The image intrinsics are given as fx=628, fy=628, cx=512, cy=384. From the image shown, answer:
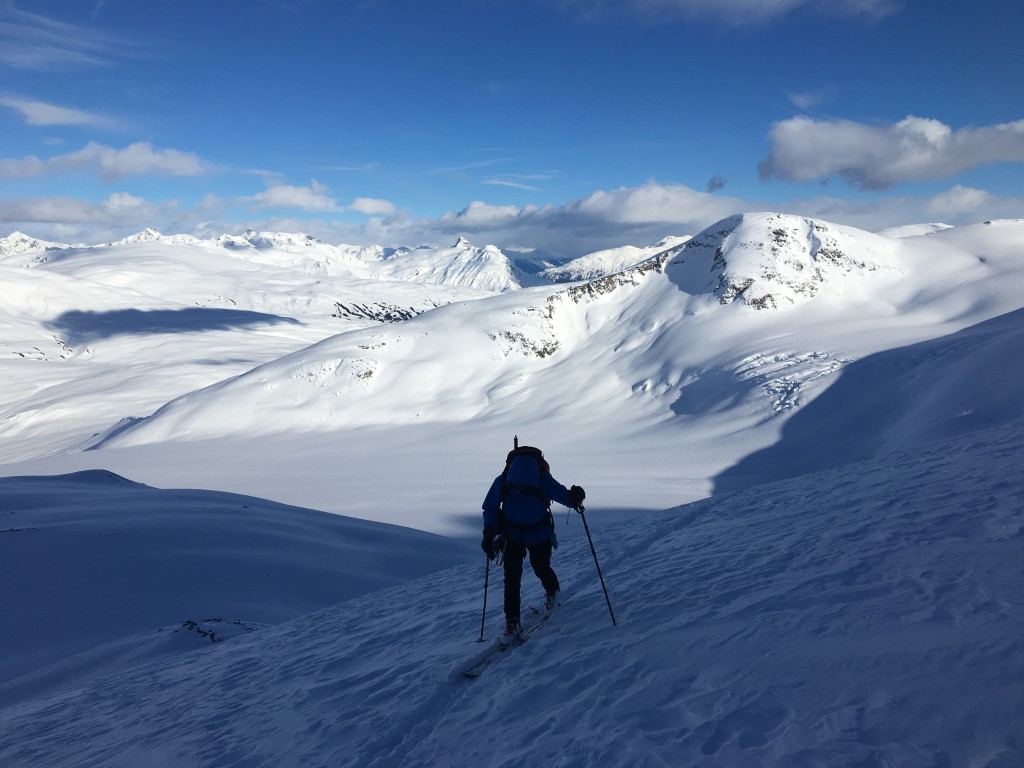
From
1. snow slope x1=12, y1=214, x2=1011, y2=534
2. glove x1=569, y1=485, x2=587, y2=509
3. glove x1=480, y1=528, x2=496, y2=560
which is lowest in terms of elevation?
glove x1=480, y1=528, x2=496, y2=560

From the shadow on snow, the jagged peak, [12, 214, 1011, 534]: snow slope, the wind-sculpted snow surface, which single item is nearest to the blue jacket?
the wind-sculpted snow surface

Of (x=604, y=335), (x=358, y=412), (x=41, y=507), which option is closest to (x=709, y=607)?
(x=41, y=507)

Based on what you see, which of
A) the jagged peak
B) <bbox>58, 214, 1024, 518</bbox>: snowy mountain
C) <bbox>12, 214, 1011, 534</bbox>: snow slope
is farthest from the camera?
the jagged peak

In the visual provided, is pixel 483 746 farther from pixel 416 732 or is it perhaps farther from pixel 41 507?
pixel 41 507

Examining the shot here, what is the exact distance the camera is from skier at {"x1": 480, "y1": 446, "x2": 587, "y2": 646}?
7.27 metres

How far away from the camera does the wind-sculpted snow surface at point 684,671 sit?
4.13 m

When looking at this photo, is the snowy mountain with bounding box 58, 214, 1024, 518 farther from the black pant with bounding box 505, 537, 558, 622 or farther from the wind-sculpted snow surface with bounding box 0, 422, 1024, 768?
the black pant with bounding box 505, 537, 558, 622

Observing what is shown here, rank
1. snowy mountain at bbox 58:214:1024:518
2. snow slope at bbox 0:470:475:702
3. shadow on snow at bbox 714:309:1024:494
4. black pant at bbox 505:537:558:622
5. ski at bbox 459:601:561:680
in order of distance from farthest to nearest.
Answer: snowy mountain at bbox 58:214:1024:518, shadow on snow at bbox 714:309:1024:494, snow slope at bbox 0:470:475:702, black pant at bbox 505:537:558:622, ski at bbox 459:601:561:680

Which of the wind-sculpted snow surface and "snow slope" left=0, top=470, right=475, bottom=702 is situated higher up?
"snow slope" left=0, top=470, right=475, bottom=702

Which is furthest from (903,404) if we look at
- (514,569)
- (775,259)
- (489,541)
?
(775,259)

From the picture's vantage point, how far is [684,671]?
536 centimetres

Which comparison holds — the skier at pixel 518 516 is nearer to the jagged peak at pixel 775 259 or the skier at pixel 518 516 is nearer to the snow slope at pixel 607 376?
the snow slope at pixel 607 376

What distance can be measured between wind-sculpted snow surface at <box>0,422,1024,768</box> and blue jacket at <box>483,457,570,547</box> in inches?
47.1

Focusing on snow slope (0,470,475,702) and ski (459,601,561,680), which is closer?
ski (459,601,561,680)
